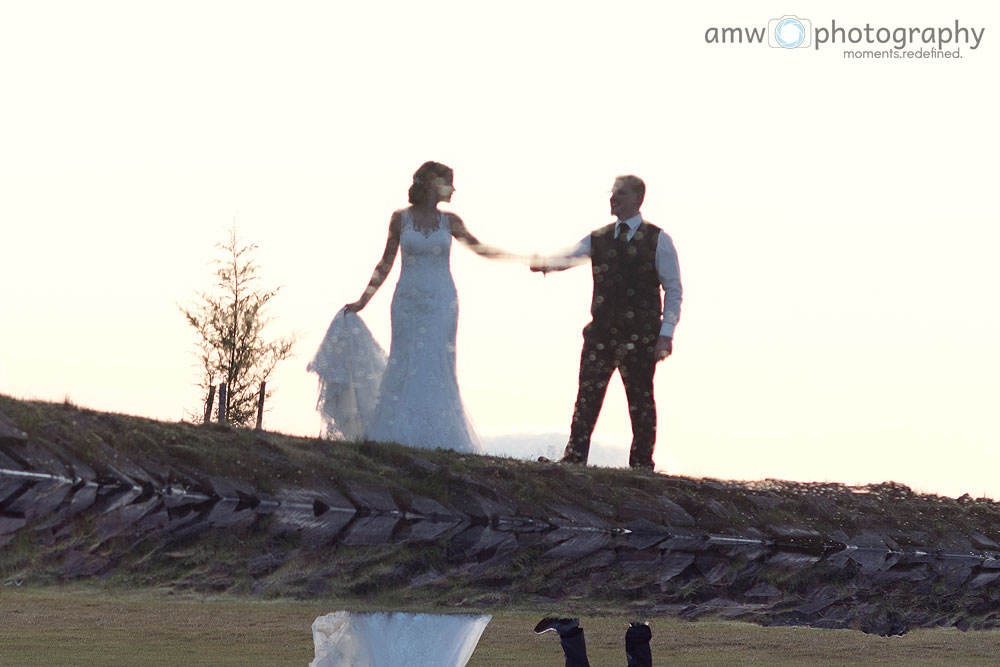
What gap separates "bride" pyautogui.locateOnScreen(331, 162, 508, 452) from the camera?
32.2ft

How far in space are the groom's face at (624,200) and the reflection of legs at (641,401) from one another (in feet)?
4.15

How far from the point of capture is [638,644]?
32.8 ft

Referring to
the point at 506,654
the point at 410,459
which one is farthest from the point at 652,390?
the point at 506,654

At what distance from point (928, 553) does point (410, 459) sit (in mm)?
3747

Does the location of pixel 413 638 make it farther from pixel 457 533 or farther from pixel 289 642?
pixel 289 642

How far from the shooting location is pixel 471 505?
4.95 m

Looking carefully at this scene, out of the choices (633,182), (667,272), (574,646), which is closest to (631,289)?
(667,272)

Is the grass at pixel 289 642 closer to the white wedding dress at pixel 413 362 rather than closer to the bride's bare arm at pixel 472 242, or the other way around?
the white wedding dress at pixel 413 362

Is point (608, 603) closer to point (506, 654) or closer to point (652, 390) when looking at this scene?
point (652, 390)

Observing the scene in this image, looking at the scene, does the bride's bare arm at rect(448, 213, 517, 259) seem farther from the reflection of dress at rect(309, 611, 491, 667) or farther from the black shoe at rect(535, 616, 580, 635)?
the black shoe at rect(535, 616, 580, 635)

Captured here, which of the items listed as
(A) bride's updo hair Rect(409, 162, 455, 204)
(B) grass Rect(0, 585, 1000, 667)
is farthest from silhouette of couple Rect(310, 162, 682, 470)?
(B) grass Rect(0, 585, 1000, 667)

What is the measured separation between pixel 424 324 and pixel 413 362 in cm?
38

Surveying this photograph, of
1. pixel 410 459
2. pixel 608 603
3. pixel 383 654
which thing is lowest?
pixel 383 654

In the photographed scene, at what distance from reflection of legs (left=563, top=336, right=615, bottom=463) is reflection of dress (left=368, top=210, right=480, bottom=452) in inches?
37.9
